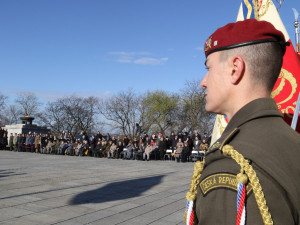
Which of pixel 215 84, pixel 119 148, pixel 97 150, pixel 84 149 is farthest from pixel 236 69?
pixel 84 149

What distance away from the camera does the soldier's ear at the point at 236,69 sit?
3.56ft

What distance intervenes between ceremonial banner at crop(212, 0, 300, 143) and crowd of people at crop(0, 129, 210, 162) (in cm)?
1454

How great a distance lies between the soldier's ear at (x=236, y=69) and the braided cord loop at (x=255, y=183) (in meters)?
0.27

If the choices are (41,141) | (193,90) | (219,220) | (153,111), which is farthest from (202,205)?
(153,111)

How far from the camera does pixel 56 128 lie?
178 ft

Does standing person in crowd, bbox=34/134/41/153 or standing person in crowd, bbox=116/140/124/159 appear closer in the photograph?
standing person in crowd, bbox=116/140/124/159

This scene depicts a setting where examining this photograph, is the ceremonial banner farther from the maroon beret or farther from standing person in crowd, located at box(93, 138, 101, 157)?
standing person in crowd, located at box(93, 138, 101, 157)

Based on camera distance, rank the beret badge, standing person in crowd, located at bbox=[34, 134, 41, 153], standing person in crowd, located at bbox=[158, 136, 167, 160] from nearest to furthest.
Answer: the beret badge, standing person in crowd, located at bbox=[158, 136, 167, 160], standing person in crowd, located at bbox=[34, 134, 41, 153]

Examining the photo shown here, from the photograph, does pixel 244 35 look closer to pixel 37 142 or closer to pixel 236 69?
pixel 236 69

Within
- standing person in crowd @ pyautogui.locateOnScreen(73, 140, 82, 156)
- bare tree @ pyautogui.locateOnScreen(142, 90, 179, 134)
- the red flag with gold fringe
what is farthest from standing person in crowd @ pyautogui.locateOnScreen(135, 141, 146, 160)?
bare tree @ pyautogui.locateOnScreen(142, 90, 179, 134)

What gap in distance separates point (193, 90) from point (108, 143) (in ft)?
82.1

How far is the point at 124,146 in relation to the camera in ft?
69.8

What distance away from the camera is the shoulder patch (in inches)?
35.7

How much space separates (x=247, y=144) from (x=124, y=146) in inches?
808
